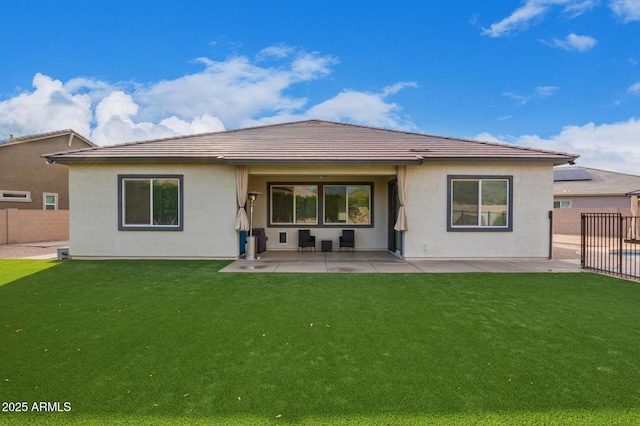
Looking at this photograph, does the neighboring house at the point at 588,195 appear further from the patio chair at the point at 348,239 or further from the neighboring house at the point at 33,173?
the neighboring house at the point at 33,173

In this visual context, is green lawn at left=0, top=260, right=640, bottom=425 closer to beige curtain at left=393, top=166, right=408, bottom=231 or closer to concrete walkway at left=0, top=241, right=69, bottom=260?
beige curtain at left=393, top=166, right=408, bottom=231

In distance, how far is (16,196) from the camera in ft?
55.4

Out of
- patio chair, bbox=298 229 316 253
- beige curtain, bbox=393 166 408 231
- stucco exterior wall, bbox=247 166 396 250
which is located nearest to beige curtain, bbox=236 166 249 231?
stucco exterior wall, bbox=247 166 396 250

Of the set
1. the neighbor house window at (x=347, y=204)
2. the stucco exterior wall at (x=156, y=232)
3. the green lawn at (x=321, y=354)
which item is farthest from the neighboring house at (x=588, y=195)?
the stucco exterior wall at (x=156, y=232)

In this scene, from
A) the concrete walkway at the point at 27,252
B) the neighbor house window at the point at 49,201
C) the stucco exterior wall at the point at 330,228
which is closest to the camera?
the concrete walkway at the point at 27,252

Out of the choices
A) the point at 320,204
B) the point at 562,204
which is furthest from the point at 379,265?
the point at 562,204

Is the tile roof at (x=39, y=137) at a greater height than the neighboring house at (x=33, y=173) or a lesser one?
greater

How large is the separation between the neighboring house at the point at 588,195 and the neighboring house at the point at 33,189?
2773cm

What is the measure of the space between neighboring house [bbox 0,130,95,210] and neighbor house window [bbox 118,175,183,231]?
1118 centimetres

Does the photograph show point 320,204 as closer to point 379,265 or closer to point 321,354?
point 379,265

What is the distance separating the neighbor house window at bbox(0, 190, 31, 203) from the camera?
1624 centimetres

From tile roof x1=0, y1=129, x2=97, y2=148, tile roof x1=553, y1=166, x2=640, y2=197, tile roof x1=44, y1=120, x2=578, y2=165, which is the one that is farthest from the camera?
tile roof x1=553, y1=166, x2=640, y2=197

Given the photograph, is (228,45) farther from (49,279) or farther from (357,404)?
(357,404)

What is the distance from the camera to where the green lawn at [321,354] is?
2.52 meters
